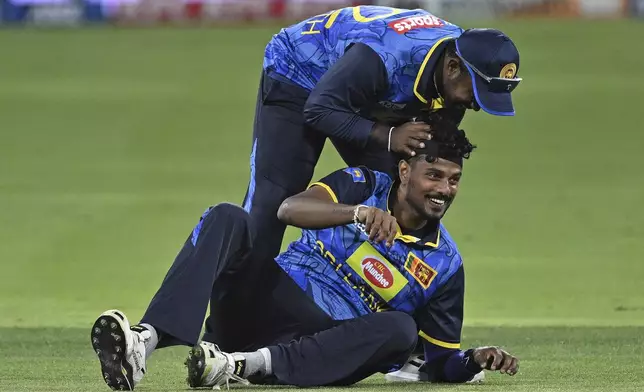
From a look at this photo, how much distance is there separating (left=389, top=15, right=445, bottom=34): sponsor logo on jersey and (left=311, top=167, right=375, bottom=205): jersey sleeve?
73 cm

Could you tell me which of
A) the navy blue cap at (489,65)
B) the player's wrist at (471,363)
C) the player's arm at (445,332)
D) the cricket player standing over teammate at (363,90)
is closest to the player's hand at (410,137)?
the cricket player standing over teammate at (363,90)

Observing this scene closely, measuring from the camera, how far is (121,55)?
25.0 m

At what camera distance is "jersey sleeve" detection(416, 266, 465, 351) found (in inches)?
251

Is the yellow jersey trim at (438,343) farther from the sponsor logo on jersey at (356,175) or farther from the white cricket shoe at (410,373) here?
the sponsor logo on jersey at (356,175)

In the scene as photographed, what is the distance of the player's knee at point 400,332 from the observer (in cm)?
608

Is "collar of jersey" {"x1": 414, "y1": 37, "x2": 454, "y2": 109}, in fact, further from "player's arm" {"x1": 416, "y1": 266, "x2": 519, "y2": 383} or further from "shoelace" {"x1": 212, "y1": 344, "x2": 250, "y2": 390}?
"shoelace" {"x1": 212, "y1": 344, "x2": 250, "y2": 390}

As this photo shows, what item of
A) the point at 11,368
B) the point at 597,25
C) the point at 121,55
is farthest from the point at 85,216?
the point at 597,25

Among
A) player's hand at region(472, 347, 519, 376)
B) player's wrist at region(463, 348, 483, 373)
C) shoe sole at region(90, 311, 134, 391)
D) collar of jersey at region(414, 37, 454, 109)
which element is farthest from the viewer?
collar of jersey at region(414, 37, 454, 109)

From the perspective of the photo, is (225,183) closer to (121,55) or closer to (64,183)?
(64,183)

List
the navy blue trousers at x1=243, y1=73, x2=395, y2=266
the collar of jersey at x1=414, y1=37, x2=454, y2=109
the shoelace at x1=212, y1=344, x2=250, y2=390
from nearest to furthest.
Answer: the shoelace at x1=212, y1=344, x2=250, y2=390
the collar of jersey at x1=414, y1=37, x2=454, y2=109
the navy blue trousers at x1=243, y1=73, x2=395, y2=266

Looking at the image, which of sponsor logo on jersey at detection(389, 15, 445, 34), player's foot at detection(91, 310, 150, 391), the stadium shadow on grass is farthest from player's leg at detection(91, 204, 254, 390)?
sponsor logo on jersey at detection(389, 15, 445, 34)

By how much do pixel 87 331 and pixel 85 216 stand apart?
5.78 metres

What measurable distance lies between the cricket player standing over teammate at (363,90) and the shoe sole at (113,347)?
0.87 m

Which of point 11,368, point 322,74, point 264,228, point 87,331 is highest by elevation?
point 322,74
